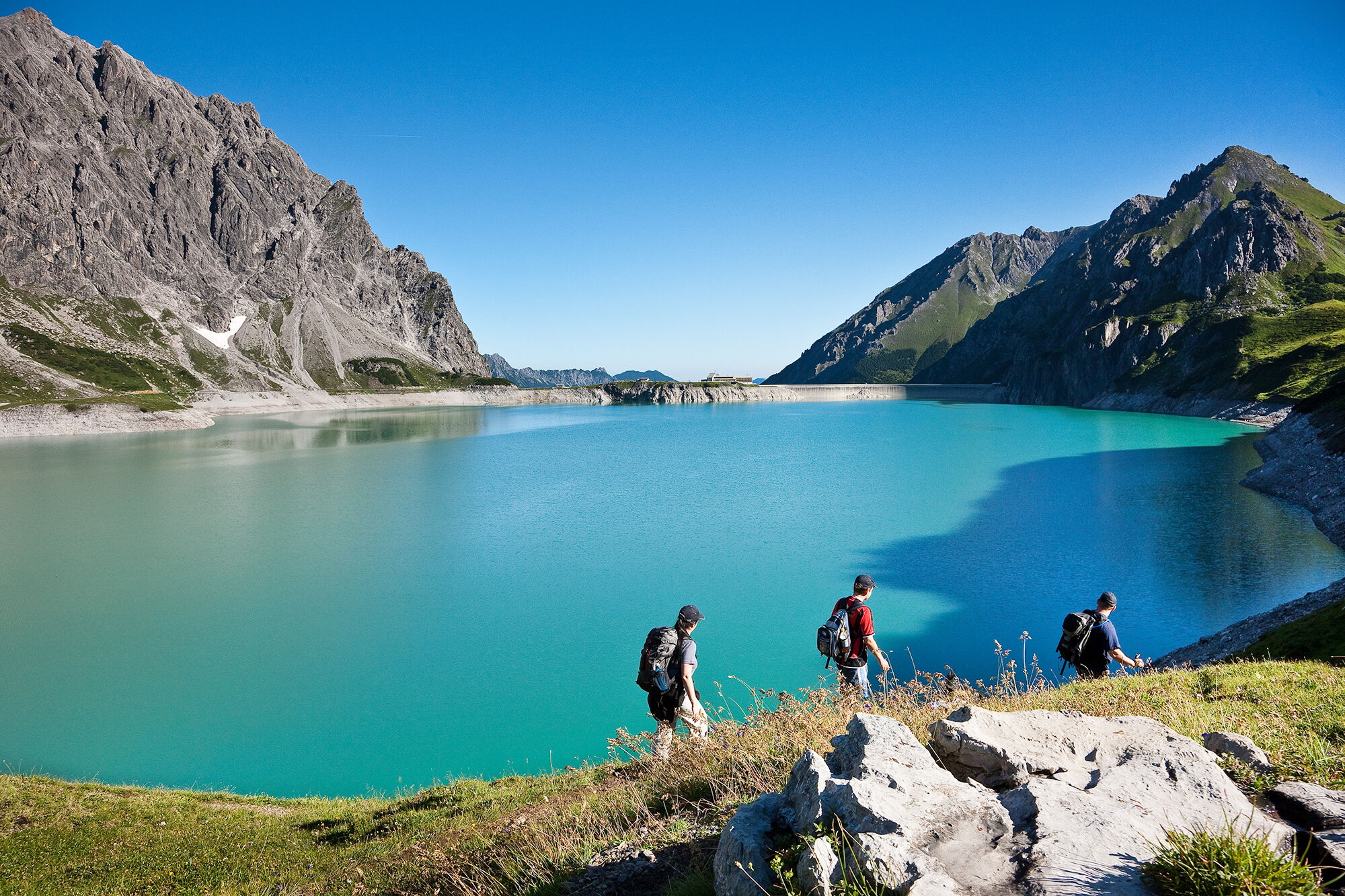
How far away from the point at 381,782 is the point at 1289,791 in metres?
14.7

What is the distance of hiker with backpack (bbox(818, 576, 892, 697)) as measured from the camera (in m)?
10.6

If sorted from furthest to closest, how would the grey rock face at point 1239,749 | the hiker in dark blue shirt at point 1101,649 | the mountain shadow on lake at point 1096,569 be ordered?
the mountain shadow on lake at point 1096,569 < the hiker in dark blue shirt at point 1101,649 < the grey rock face at point 1239,749

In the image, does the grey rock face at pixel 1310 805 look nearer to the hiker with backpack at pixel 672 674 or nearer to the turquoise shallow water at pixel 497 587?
the hiker with backpack at pixel 672 674

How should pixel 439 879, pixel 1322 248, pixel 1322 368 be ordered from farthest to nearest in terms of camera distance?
pixel 1322 248 < pixel 1322 368 < pixel 439 879

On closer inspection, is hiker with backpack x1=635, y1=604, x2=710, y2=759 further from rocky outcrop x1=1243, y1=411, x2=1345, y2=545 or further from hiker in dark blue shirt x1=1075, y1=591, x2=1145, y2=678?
rocky outcrop x1=1243, y1=411, x2=1345, y2=545

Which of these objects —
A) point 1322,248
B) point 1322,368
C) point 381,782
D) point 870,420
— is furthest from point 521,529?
point 1322,248

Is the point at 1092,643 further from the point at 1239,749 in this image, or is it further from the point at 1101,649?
the point at 1239,749

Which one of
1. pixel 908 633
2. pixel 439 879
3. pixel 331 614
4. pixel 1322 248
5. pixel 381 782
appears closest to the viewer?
pixel 439 879

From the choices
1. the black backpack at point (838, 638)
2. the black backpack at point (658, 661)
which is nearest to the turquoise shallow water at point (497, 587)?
the black backpack at point (658, 661)

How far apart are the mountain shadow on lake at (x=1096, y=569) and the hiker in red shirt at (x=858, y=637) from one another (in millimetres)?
7520

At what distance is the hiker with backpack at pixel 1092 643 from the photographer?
12070 mm

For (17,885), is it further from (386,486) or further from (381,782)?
(386,486)

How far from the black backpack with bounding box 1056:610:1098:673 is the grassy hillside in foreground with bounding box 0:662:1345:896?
43.2 inches

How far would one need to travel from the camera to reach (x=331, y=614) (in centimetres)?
2320
